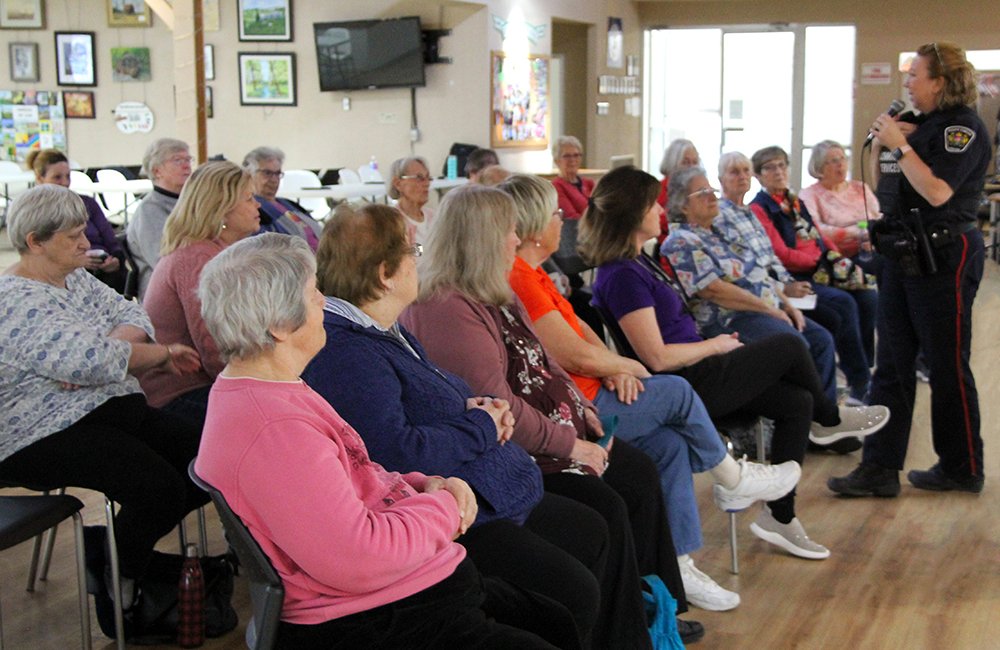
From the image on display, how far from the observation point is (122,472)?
105 inches

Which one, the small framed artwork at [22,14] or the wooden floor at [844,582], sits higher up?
the small framed artwork at [22,14]

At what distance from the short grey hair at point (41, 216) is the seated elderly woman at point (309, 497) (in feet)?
3.91

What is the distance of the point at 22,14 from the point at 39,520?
10.5 meters

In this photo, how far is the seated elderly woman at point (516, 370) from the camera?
253 cm

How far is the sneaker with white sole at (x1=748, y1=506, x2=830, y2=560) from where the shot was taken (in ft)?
11.1

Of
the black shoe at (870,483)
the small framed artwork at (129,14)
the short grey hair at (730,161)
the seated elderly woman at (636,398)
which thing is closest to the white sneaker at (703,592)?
the seated elderly woman at (636,398)

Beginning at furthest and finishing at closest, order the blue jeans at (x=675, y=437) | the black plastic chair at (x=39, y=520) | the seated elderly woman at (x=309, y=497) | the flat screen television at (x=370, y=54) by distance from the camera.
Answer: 1. the flat screen television at (x=370, y=54)
2. the blue jeans at (x=675, y=437)
3. the black plastic chair at (x=39, y=520)
4. the seated elderly woman at (x=309, y=497)

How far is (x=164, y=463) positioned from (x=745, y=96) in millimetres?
11944

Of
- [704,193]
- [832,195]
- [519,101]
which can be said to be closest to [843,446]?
[704,193]

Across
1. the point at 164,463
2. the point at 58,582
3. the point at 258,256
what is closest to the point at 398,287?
the point at 258,256

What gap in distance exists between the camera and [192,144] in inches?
240

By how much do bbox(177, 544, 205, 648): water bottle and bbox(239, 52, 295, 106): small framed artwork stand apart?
874 cm

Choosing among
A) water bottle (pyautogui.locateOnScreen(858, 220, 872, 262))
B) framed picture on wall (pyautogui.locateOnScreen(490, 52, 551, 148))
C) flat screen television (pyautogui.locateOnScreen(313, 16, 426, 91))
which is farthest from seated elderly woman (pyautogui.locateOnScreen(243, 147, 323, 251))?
framed picture on wall (pyautogui.locateOnScreen(490, 52, 551, 148))

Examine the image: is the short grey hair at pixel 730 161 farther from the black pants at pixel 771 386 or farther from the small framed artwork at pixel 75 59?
the small framed artwork at pixel 75 59
